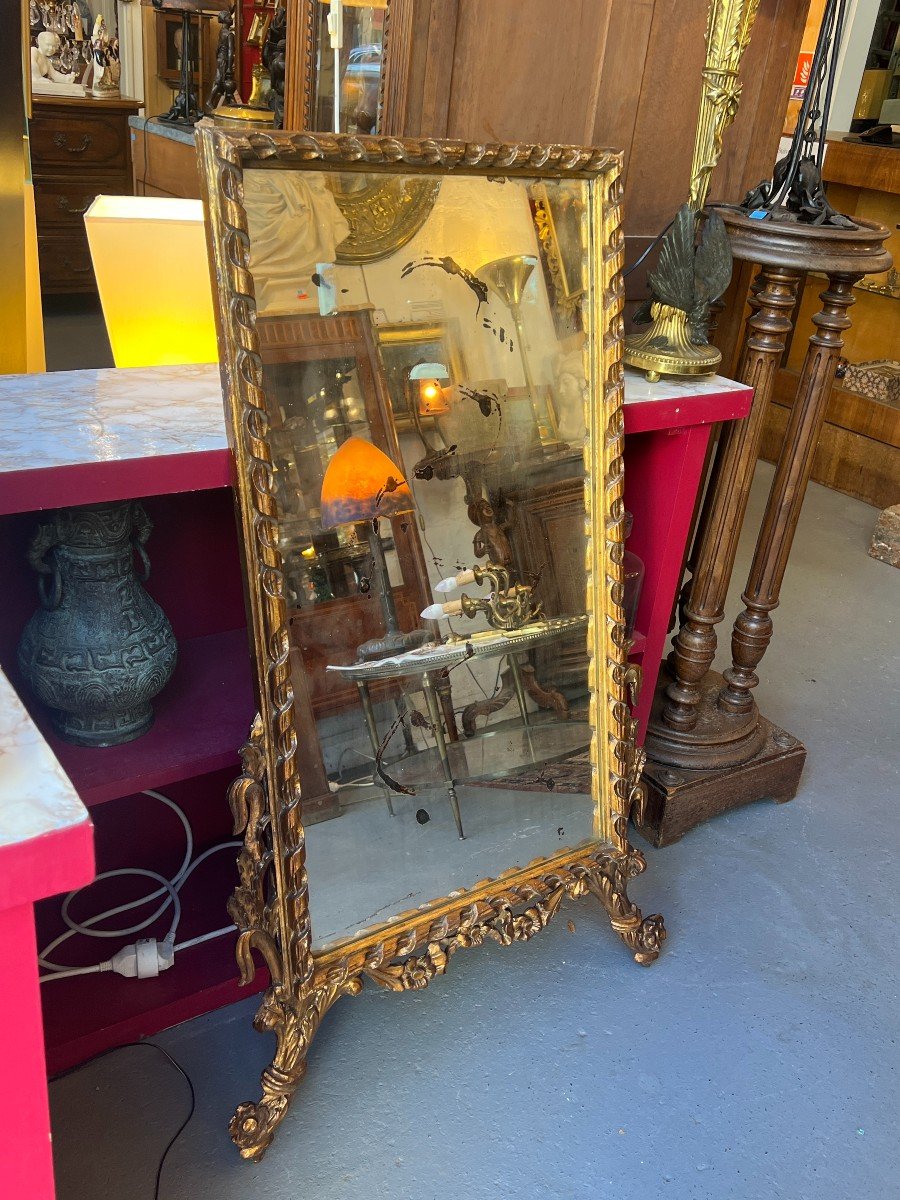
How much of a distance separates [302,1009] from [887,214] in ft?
12.3

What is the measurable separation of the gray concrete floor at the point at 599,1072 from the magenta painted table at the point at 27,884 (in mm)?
633

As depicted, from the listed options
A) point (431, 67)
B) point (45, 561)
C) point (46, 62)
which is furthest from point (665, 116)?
point (46, 62)

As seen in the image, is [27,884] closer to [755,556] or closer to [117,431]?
[117,431]

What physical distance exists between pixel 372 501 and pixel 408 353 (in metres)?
0.20

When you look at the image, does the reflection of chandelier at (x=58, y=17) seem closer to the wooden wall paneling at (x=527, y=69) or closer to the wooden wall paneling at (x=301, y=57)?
the wooden wall paneling at (x=301, y=57)

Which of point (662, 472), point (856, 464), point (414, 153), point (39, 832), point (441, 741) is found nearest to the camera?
point (39, 832)

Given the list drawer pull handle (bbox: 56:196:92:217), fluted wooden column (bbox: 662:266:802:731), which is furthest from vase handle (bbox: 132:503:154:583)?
drawer pull handle (bbox: 56:196:92:217)

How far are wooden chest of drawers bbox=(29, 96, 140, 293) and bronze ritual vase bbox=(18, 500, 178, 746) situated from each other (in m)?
4.47

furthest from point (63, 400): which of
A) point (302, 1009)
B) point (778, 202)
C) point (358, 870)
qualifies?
point (778, 202)

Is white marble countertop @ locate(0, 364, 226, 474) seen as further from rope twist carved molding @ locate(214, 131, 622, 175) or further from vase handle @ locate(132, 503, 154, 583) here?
rope twist carved molding @ locate(214, 131, 622, 175)

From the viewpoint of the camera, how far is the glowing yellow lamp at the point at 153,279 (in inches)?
56.8

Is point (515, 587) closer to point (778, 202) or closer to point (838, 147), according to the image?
point (778, 202)

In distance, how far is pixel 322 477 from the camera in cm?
126

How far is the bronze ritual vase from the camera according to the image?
4.17 ft
